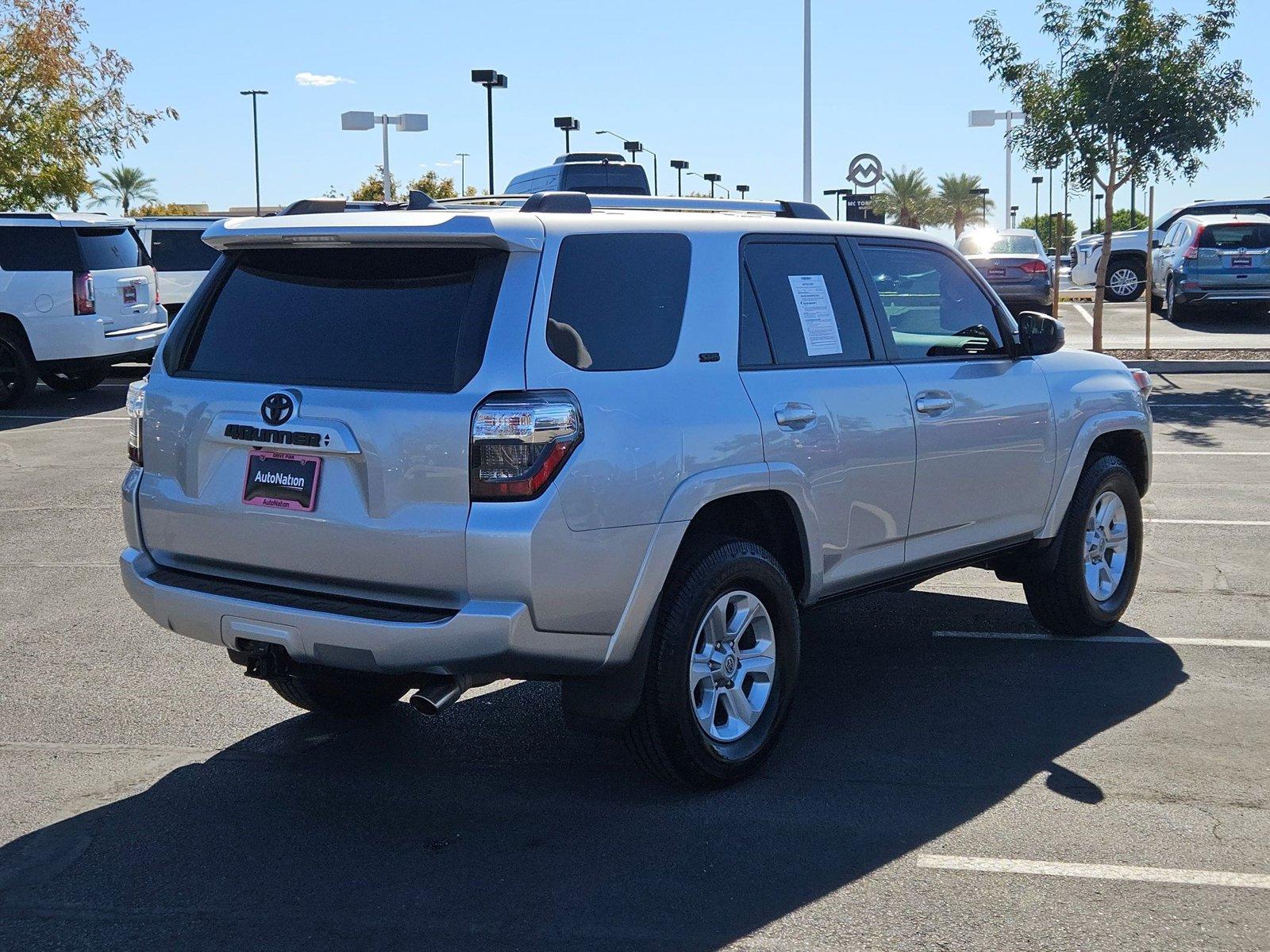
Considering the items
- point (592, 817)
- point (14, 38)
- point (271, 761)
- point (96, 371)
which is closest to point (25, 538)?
point (271, 761)

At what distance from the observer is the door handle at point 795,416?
4980mm

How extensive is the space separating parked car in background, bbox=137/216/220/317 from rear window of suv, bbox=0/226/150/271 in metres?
4.96

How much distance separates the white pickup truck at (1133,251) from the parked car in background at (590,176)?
1058 centimetres

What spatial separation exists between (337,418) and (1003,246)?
2276 centimetres

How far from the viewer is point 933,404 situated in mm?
5715

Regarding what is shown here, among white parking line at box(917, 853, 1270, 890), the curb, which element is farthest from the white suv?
white parking line at box(917, 853, 1270, 890)

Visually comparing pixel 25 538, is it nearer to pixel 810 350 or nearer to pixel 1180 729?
pixel 810 350

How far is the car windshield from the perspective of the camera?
25.1m

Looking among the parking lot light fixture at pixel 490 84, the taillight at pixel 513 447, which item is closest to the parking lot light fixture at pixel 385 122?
the parking lot light fixture at pixel 490 84

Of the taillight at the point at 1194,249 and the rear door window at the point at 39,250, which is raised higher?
the taillight at the point at 1194,249

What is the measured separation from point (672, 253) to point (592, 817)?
6.15 ft

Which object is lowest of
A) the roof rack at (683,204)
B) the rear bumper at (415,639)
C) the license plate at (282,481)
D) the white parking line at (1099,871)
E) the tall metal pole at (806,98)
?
the white parking line at (1099,871)

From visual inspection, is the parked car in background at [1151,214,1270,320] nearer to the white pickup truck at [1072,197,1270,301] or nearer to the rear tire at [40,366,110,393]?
the white pickup truck at [1072,197,1270,301]

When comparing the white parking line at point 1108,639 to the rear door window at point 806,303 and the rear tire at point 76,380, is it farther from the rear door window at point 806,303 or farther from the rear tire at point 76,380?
the rear tire at point 76,380
